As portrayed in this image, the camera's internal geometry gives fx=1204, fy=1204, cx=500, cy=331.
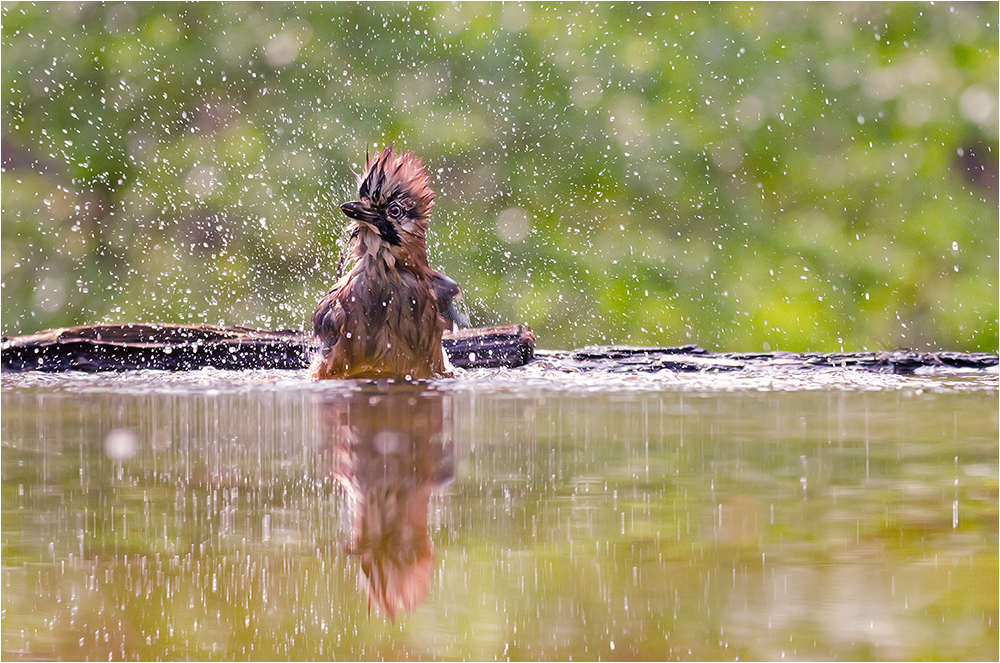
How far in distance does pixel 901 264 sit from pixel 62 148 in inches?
315

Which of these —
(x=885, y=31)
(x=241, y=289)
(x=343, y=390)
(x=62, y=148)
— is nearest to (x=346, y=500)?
(x=343, y=390)

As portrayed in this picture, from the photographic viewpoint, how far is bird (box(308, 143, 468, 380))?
5.16 m

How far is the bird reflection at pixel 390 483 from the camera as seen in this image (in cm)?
158

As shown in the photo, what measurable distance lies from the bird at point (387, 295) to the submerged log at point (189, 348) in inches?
10.1

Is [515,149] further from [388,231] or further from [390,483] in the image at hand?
[390,483]

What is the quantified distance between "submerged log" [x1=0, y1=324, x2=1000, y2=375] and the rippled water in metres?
1.88

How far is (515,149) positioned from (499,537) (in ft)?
31.8

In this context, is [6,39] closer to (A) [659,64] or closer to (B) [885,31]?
(A) [659,64]

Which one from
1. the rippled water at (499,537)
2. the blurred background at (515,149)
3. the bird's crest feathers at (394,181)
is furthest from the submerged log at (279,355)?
the blurred background at (515,149)

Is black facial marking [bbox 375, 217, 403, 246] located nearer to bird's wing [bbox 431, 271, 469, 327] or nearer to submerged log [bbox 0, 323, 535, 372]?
bird's wing [bbox 431, 271, 469, 327]

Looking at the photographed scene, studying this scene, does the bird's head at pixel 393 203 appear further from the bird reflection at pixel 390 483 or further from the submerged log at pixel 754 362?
the bird reflection at pixel 390 483

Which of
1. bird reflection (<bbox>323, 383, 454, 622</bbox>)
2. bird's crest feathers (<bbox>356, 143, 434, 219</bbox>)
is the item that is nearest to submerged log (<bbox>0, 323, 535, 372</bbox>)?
bird's crest feathers (<bbox>356, 143, 434, 219</bbox>)

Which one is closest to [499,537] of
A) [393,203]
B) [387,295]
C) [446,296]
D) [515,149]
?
[387,295]

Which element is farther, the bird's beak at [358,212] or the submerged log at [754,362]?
the submerged log at [754,362]
